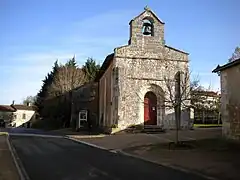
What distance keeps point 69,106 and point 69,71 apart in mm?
9233

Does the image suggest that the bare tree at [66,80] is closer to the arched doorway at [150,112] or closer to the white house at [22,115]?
the arched doorway at [150,112]

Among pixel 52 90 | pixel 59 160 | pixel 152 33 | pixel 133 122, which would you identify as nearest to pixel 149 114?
pixel 133 122

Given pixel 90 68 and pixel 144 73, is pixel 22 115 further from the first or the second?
pixel 144 73

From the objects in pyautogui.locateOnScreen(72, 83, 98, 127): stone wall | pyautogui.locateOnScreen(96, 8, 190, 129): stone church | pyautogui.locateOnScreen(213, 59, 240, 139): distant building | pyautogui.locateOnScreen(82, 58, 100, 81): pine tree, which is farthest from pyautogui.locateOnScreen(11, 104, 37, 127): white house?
pyautogui.locateOnScreen(213, 59, 240, 139): distant building

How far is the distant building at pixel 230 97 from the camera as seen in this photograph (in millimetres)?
17750

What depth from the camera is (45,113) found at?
57688 millimetres

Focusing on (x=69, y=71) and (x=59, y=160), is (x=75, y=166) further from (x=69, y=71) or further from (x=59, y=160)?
(x=69, y=71)

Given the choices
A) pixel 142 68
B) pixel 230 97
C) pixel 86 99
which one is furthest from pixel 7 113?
pixel 230 97

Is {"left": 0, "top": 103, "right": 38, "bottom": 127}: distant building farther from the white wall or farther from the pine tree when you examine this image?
the pine tree

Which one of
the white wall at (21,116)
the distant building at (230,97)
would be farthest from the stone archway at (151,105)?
the white wall at (21,116)

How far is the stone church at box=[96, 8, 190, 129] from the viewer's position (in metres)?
29.6

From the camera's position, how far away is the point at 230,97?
730 inches

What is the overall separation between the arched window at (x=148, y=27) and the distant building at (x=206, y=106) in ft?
26.4

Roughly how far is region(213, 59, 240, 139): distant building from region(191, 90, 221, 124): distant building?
2433 mm
